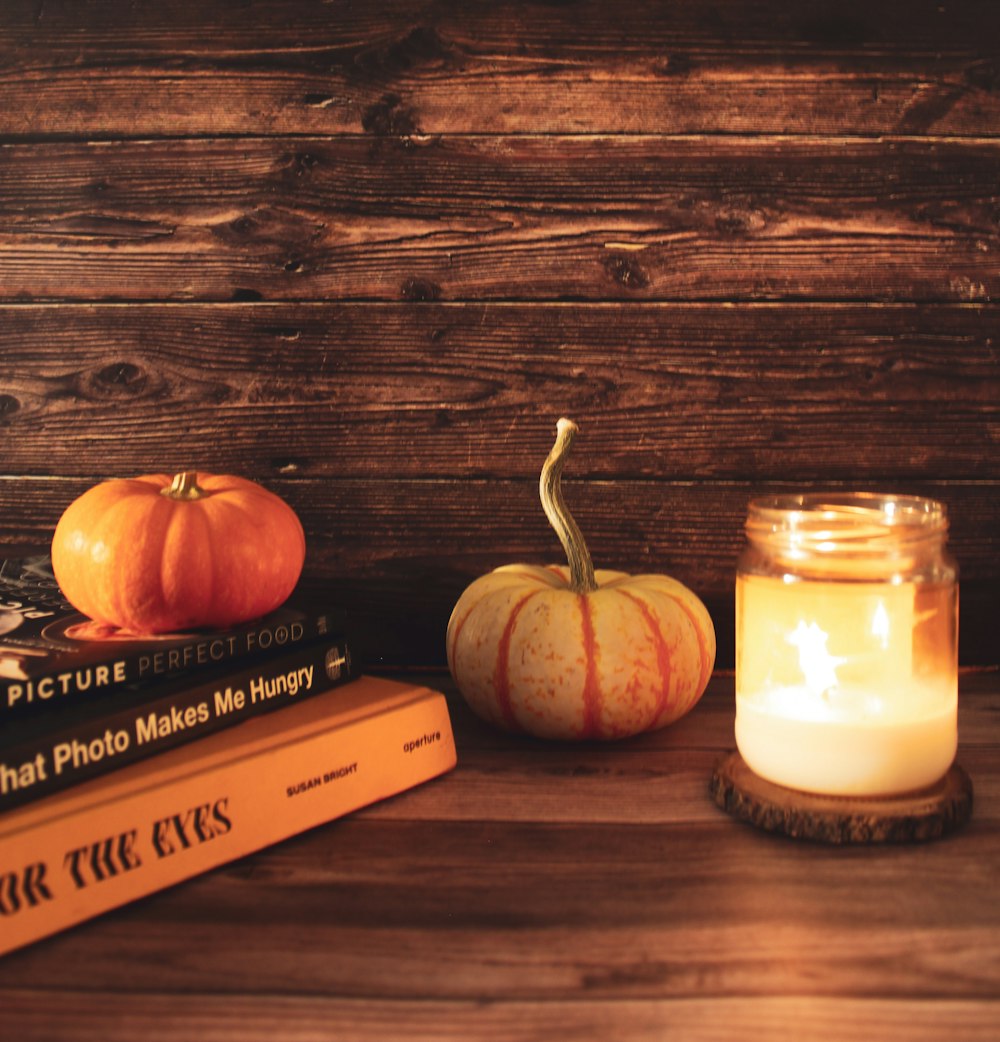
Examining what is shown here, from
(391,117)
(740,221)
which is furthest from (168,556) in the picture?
(740,221)

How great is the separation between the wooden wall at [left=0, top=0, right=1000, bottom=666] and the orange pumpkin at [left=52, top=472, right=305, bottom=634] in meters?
0.33

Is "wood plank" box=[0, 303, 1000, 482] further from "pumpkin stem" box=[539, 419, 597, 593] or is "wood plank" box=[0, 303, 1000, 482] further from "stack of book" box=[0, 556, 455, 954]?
"stack of book" box=[0, 556, 455, 954]

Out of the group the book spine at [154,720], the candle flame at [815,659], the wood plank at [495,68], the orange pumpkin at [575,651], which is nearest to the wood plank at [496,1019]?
the book spine at [154,720]

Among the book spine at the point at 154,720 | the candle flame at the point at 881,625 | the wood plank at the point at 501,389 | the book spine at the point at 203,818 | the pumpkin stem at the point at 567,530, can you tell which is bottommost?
the book spine at the point at 203,818

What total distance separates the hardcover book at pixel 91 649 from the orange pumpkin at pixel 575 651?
0.16 meters

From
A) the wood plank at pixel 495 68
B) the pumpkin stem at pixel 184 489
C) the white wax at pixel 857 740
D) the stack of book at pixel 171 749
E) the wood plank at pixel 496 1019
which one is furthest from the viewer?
the wood plank at pixel 495 68

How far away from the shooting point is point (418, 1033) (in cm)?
53

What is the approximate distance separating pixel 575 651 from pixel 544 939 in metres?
0.33

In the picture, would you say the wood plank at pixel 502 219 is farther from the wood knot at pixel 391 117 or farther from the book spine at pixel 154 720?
the book spine at pixel 154 720

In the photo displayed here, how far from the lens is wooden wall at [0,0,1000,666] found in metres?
1.13

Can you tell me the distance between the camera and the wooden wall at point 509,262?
1.13m

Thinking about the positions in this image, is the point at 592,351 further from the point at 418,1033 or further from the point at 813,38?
the point at 418,1033

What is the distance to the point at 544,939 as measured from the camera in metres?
0.61

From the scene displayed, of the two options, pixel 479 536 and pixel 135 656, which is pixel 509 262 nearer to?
pixel 479 536
